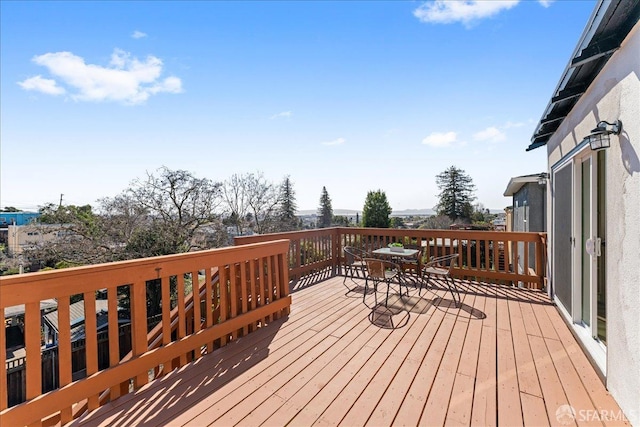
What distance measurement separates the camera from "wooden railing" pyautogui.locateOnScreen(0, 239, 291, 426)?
1.62m

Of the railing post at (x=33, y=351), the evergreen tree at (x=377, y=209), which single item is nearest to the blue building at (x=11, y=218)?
the railing post at (x=33, y=351)

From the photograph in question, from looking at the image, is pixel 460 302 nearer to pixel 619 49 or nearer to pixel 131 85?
pixel 619 49

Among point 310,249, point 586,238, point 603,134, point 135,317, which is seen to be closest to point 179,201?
point 310,249

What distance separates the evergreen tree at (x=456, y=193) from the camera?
3412 cm

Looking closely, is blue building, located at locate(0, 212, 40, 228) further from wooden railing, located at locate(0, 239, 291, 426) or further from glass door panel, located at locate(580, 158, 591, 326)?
glass door panel, located at locate(580, 158, 591, 326)

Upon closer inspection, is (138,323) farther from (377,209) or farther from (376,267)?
(377,209)

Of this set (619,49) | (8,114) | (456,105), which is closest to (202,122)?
(8,114)

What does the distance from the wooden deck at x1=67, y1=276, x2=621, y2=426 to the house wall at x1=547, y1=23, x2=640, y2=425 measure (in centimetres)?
27

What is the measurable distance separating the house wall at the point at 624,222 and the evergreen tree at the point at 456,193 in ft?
113

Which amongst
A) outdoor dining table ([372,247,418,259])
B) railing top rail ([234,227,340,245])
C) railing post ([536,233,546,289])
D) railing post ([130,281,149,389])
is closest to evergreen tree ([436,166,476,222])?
railing post ([536,233,546,289])

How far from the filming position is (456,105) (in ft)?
25.2

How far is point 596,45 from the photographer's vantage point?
1.97 meters

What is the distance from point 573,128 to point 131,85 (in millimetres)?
9530

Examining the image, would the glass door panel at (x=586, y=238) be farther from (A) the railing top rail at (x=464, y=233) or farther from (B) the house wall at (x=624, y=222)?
(A) the railing top rail at (x=464, y=233)
